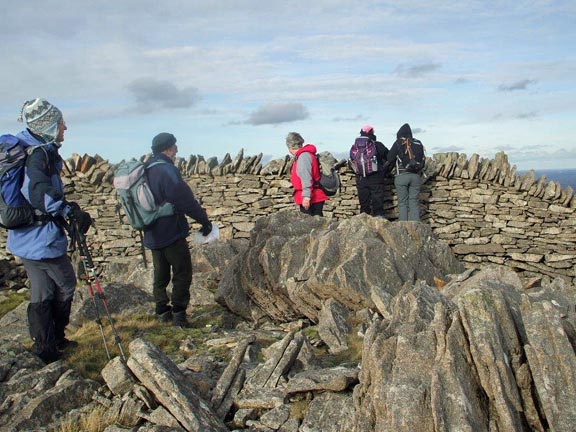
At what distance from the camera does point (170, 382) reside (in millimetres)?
5441

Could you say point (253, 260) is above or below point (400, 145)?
below

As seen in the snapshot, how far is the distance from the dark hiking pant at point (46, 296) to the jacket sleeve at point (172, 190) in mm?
1629

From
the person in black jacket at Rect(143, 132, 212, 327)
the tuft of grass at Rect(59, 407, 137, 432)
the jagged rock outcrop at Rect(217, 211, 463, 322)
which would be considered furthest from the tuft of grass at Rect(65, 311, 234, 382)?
the jagged rock outcrop at Rect(217, 211, 463, 322)

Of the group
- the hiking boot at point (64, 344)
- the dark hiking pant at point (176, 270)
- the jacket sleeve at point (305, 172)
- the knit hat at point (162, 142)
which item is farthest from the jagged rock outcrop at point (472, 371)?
the jacket sleeve at point (305, 172)

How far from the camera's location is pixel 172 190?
7.71m

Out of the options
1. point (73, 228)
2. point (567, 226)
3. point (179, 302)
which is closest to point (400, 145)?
point (567, 226)

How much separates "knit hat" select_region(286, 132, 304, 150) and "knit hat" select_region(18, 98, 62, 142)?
228 inches

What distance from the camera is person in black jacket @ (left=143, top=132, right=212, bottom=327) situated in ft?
25.3

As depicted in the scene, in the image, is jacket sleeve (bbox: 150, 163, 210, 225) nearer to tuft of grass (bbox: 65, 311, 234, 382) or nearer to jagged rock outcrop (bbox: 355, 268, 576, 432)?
tuft of grass (bbox: 65, 311, 234, 382)

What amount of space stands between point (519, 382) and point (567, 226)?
10433 mm

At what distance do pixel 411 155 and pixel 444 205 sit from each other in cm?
208

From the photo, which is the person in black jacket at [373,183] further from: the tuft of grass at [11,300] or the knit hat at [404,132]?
the tuft of grass at [11,300]

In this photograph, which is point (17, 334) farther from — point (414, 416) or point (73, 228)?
point (414, 416)

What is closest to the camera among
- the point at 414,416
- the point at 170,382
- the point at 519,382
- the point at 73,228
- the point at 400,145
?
the point at 414,416
